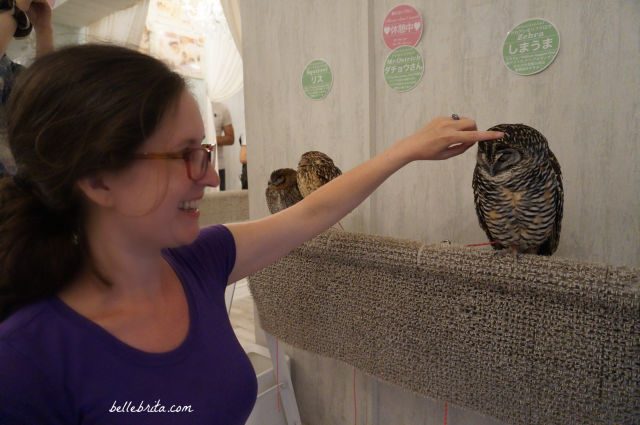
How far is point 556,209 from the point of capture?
787 millimetres

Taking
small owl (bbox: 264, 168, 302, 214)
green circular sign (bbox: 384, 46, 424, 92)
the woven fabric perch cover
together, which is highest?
green circular sign (bbox: 384, 46, 424, 92)

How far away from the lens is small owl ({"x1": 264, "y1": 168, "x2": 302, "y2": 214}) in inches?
53.5

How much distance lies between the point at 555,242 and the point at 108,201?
92 cm

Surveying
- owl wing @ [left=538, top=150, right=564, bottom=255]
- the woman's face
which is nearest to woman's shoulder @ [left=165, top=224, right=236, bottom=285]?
the woman's face

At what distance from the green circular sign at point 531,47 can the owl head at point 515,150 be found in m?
0.43

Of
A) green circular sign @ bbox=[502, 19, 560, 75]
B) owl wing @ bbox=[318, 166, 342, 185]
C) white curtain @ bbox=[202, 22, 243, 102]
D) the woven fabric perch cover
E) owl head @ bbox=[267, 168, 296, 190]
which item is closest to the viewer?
the woven fabric perch cover

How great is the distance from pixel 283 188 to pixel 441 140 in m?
0.69

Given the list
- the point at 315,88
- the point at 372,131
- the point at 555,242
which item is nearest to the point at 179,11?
the point at 315,88

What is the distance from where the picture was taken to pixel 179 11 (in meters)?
3.54

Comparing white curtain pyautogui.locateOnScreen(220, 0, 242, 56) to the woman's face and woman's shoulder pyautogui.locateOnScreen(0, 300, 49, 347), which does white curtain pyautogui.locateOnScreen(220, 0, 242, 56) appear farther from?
woman's shoulder pyautogui.locateOnScreen(0, 300, 49, 347)

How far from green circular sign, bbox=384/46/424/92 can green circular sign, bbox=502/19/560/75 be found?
0.87 ft

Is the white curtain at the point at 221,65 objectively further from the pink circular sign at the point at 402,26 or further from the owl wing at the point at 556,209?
the owl wing at the point at 556,209

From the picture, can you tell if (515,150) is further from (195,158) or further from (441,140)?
(195,158)

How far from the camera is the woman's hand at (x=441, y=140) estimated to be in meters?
0.78
